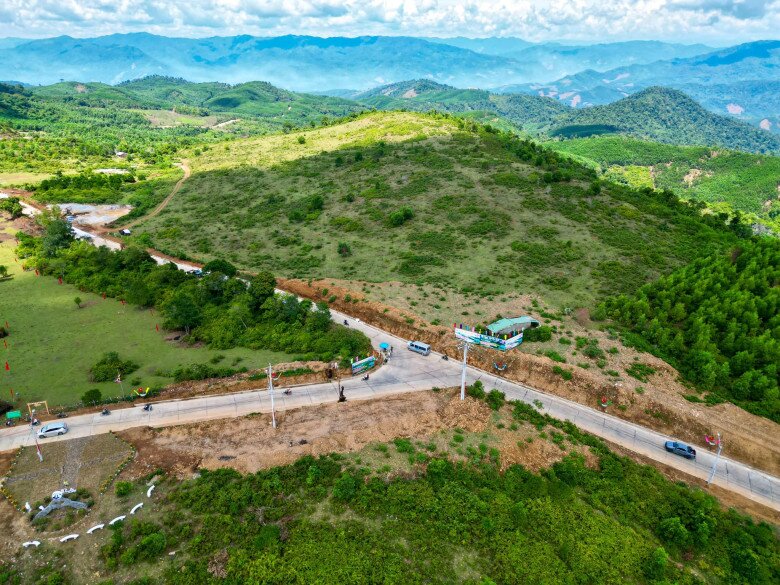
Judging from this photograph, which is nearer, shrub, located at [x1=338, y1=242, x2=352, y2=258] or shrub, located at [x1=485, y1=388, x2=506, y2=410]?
shrub, located at [x1=485, y1=388, x2=506, y2=410]

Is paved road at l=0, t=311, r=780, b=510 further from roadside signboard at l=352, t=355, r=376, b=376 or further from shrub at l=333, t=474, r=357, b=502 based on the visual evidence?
shrub at l=333, t=474, r=357, b=502

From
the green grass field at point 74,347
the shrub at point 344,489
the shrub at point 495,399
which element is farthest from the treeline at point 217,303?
the shrub at point 344,489

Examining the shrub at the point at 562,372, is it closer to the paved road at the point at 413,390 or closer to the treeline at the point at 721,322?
the paved road at the point at 413,390

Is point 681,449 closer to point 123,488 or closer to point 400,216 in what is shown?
point 123,488

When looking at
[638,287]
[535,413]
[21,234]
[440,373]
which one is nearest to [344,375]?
[440,373]

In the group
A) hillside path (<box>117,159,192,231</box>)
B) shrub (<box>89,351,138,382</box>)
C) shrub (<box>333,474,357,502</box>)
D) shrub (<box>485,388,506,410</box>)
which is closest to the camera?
shrub (<box>333,474,357,502</box>)

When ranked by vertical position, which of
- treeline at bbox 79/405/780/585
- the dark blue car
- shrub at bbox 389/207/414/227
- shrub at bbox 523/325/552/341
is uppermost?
shrub at bbox 389/207/414/227

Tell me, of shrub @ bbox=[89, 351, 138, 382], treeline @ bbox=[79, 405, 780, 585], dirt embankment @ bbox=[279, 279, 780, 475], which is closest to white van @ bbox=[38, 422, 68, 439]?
shrub @ bbox=[89, 351, 138, 382]

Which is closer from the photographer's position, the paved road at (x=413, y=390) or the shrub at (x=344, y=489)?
the shrub at (x=344, y=489)
